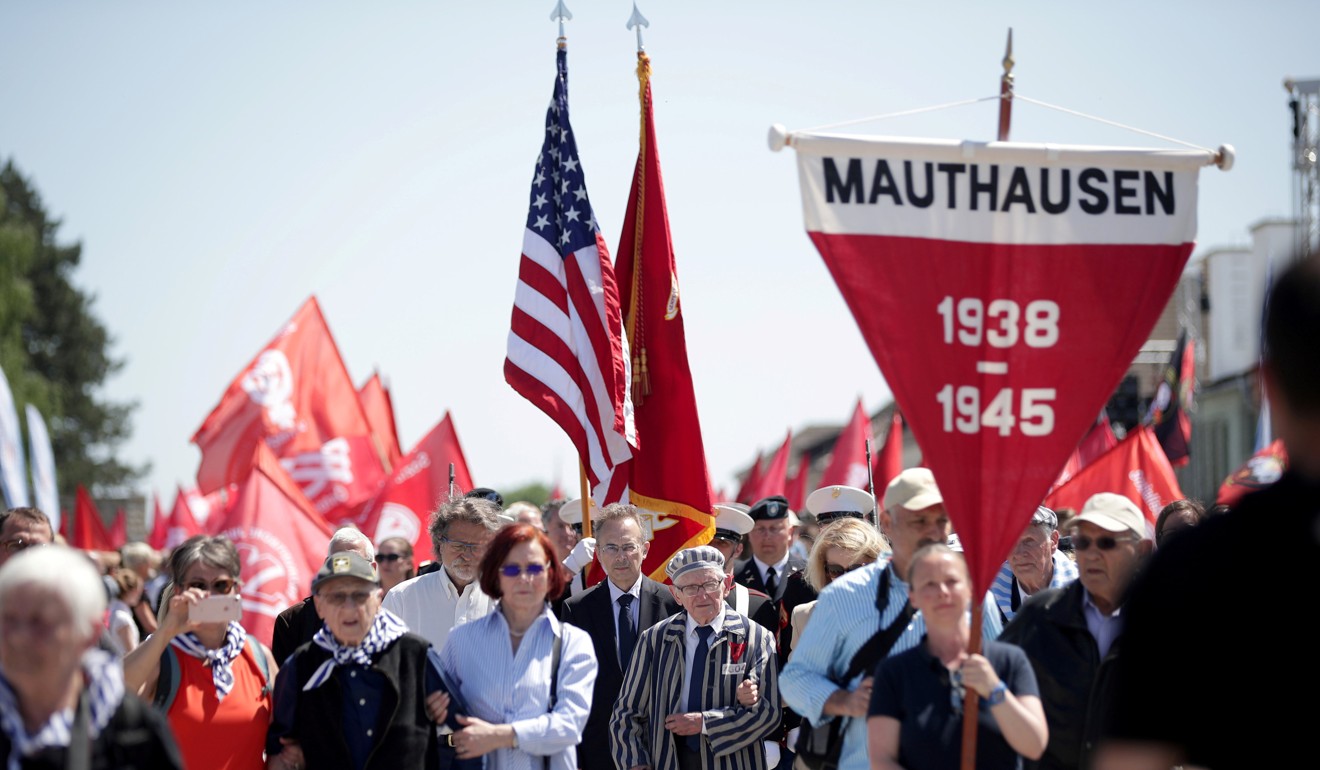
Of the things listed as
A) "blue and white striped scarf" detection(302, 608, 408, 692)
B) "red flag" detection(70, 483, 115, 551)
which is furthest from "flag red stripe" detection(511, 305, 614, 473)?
"red flag" detection(70, 483, 115, 551)

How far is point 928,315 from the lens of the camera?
17.2ft

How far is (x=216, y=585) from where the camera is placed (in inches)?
249

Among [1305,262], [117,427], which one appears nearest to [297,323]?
[1305,262]

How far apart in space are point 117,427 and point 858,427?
194 ft

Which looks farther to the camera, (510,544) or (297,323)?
(297,323)

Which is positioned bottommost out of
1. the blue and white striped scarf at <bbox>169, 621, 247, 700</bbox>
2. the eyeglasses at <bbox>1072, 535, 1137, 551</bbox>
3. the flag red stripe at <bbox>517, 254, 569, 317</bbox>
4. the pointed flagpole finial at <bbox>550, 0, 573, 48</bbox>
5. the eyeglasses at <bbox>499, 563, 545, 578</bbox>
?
the blue and white striped scarf at <bbox>169, 621, 247, 700</bbox>

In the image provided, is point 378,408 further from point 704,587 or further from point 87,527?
point 704,587

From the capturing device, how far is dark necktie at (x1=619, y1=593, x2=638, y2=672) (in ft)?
26.7

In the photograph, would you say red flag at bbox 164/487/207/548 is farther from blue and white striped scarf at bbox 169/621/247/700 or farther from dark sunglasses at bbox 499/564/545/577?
dark sunglasses at bbox 499/564/545/577

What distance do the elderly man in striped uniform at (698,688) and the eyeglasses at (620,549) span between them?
0.65 meters

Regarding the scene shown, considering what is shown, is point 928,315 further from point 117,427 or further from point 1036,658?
point 117,427

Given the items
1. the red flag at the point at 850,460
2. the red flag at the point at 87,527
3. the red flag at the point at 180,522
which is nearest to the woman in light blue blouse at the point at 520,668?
the red flag at the point at 850,460

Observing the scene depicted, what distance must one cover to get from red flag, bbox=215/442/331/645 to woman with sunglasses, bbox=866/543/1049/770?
9.23 meters

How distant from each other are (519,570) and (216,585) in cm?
131
